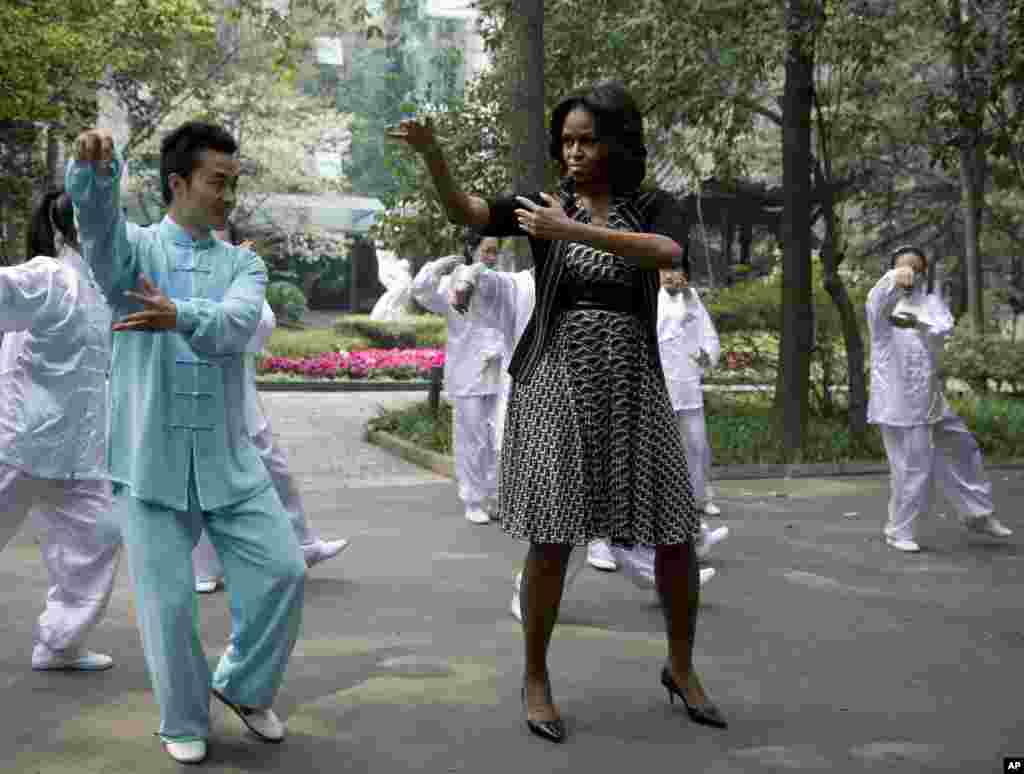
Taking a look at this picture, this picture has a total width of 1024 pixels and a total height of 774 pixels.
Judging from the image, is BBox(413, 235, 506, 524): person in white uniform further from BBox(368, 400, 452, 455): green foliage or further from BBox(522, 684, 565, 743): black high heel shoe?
BBox(522, 684, 565, 743): black high heel shoe

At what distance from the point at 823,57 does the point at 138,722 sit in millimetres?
11525

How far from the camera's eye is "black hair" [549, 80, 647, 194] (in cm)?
455

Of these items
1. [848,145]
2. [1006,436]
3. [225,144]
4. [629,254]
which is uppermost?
[848,145]

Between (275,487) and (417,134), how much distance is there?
328cm

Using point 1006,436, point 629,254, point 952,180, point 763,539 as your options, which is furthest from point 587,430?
point 952,180

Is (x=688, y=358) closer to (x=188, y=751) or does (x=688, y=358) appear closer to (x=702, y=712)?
(x=702, y=712)

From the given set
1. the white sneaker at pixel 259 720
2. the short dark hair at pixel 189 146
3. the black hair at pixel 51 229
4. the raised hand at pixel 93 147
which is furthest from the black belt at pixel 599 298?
the black hair at pixel 51 229

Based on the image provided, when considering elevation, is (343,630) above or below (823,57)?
below

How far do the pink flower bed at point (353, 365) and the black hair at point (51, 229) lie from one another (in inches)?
717

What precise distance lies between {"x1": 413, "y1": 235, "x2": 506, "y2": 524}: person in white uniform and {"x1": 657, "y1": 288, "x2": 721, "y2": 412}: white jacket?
115cm

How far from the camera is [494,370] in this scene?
10.4 m

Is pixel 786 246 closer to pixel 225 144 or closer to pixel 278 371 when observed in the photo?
pixel 225 144

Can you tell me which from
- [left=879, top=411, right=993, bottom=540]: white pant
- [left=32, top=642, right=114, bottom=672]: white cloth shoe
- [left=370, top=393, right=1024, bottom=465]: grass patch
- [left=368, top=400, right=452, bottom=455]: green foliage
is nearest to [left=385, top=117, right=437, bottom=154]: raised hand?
[left=32, top=642, right=114, bottom=672]: white cloth shoe

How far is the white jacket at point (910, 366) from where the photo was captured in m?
8.64
